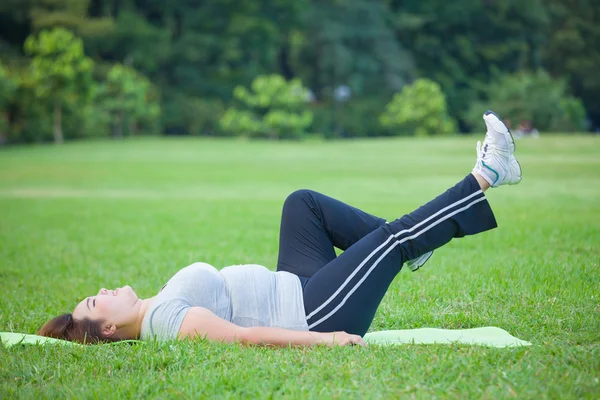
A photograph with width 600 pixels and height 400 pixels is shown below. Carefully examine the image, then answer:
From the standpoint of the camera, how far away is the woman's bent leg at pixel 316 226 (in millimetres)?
3812

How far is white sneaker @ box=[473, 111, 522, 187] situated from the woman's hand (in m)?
1.03

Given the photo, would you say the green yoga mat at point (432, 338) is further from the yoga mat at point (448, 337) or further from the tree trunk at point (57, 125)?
the tree trunk at point (57, 125)

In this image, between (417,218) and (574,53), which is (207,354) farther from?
(574,53)

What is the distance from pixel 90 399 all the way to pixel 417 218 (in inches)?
64.9

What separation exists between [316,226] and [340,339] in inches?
29.5

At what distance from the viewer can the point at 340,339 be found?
3.28 m

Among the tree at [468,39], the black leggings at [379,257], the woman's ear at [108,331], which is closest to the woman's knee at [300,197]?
the black leggings at [379,257]

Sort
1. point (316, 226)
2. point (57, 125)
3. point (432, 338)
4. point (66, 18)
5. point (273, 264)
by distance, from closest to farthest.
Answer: point (432, 338) < point (316, 226) < point (273, 264) < point (57, 125) < point (66, 18)

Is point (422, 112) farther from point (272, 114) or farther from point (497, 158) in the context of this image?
point (497, 158)

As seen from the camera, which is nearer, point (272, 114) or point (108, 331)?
point (108, 331)

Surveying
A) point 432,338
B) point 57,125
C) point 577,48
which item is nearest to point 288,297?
point 432,338

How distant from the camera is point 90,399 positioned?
2791mm

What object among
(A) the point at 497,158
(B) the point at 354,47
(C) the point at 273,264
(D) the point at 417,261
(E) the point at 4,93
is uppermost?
(B) the point at 354,47

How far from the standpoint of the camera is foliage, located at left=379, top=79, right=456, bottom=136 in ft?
130
